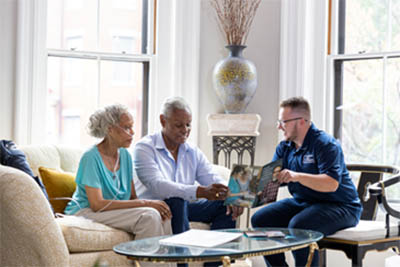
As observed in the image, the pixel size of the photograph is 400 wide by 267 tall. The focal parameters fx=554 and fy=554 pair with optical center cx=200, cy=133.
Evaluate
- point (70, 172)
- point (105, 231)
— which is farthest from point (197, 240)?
point (70, 172)

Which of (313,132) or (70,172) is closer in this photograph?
(313,132)

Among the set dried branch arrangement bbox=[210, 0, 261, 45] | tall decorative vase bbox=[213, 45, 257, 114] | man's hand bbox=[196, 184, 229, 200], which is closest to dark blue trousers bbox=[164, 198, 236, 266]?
man's hand bbox=[196, 184, 229, 200]

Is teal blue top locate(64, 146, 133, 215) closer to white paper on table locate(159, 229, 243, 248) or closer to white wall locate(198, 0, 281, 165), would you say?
white paper on table locate(159, 229, 243, 248)

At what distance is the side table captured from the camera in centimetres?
443

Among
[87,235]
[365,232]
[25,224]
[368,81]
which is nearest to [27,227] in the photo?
[25,224]

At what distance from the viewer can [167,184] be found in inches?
127

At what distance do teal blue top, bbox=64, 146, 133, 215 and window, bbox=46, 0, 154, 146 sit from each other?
127 centimetres

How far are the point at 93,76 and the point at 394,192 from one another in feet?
8.33

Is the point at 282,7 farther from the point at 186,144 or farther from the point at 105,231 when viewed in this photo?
the point at 105,231

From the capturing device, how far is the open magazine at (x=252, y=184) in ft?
9.64

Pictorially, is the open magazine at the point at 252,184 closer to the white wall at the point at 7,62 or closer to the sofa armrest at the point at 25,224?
the sofa armrest at the point at 25,224

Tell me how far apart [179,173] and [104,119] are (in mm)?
596

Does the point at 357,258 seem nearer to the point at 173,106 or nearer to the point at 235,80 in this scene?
the point at 173,106

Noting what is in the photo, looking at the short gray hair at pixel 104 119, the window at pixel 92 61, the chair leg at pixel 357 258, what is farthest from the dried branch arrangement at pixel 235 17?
the chair leg at pixel 357 258
